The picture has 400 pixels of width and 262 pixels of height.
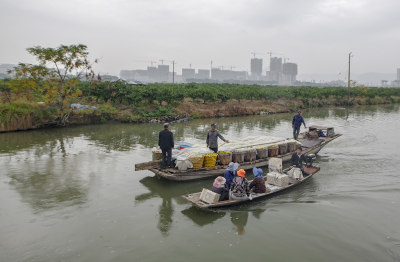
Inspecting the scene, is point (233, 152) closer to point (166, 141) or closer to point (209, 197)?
point (166, 141)

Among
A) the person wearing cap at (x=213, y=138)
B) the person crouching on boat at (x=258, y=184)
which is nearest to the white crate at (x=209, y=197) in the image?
the person crouching on boat at (x=258, y=184)

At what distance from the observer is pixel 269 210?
903 centimetres

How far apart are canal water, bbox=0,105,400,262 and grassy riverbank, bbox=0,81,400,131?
8.98m

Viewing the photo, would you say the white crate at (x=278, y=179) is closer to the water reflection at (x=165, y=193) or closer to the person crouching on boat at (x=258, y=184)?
the person crouching on boat at (x=258, y=184)

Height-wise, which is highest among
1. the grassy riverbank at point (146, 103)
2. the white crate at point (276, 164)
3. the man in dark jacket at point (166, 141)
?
the grassy riverbank at point (146, 103)

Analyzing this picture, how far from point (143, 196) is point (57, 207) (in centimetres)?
252

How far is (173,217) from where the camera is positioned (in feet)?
28.4

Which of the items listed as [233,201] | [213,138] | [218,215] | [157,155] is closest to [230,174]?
[233,201]

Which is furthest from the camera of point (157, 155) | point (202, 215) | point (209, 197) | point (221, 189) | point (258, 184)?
point (157, 155)

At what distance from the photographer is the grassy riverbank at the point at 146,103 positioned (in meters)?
22.3

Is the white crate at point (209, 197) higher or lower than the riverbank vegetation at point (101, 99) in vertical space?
lower

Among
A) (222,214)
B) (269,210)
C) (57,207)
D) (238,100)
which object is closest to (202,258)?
(222,214)

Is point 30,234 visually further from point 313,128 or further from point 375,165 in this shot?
point 313,128

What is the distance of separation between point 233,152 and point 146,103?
67.5 ft
